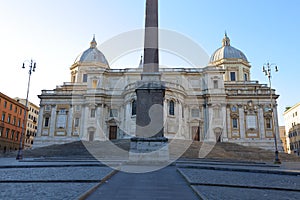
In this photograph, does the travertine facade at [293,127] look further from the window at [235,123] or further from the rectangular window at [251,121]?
the window at [235,123]

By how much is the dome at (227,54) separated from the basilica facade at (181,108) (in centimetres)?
565

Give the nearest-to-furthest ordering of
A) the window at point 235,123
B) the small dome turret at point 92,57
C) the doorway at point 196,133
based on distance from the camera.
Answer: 1. the doorway at point 196,133
2. the window at point 235,123
3. the small dome turret at point 92,57

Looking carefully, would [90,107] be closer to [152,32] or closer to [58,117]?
[58,117]

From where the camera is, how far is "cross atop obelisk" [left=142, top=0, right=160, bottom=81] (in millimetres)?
14531

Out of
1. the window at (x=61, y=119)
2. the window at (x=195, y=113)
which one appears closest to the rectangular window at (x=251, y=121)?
the window at (x=195, y=113)

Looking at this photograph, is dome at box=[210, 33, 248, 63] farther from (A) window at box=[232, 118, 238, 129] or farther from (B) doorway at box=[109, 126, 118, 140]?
(B) doorway at box=[109, 126, 118, 140]

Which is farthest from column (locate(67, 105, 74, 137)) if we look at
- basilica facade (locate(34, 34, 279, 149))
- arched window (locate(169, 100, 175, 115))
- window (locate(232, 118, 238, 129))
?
window (locate(232, 118, 238, 129))

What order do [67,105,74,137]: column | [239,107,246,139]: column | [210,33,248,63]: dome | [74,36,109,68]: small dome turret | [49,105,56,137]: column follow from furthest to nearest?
[74,36,109,68]: small dome turret
[210,33,248,63]: dome
[49,105,56,137]: column
[67,105,74,137]: column
[239,107,246,139]: column

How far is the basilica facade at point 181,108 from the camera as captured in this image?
39969 millimetres

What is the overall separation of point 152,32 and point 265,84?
124 feet

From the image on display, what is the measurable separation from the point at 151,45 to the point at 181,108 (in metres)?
23.5

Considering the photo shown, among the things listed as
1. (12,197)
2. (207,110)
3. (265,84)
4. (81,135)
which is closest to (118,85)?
(81,135)

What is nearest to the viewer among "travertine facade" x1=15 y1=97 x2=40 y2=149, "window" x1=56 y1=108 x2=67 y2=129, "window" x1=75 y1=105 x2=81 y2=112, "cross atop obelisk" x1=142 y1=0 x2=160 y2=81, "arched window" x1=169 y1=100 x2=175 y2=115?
"cross atop obelisk" x1=142 y1=0 x2=160 y2=81

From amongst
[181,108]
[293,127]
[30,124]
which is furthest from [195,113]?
[30,124]
